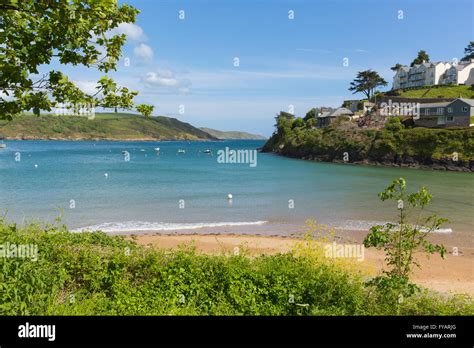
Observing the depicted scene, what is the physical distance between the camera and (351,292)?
8.88 m

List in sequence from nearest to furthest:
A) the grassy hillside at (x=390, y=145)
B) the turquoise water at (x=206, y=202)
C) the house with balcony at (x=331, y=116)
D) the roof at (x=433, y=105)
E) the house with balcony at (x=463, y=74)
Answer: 1. the turquoise water at (x=206, y=202)
2. the grassy hillside at (x=390, y=145)
3. the roof at (x=433, y=105)
4. the house with balcony at (x=331, y=116)
5. the house with balcony at (x=463, y=74)

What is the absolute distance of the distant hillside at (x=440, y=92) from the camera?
409 ft

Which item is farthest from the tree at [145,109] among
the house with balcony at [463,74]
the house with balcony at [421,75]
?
the house with balcony at [421,75]

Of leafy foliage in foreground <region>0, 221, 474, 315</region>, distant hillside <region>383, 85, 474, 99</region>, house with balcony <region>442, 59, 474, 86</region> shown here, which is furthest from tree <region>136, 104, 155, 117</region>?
house with balcony <region>442, 59, 474, 86</region>

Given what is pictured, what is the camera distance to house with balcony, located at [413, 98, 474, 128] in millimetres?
97619

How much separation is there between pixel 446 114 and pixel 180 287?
4373 inches

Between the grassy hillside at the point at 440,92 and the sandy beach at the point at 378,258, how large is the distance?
117 m

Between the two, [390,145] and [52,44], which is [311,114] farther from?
[52,44]

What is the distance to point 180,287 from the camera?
900cm

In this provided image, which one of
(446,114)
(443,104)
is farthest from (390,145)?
(443,104)

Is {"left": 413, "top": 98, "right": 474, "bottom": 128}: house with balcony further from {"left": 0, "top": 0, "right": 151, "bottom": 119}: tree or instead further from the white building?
{"left": 0, "top": 0, "right": 151, "bottom": 119}: tree

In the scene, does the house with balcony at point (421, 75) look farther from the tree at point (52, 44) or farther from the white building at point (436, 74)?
the tree at point (52, 44)
